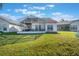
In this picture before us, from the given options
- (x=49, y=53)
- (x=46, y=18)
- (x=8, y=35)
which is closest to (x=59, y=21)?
(x=46, y=18)

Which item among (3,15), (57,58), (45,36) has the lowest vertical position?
(57,58)

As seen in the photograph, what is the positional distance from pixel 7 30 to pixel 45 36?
26.1 inches

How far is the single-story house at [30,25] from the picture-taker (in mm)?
5586

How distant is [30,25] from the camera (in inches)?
221

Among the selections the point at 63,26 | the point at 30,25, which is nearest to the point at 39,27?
the point at 30,25

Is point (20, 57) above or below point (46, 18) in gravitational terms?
below

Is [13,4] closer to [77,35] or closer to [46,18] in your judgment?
[46,18]

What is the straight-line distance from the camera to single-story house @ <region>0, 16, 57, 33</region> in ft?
18.3

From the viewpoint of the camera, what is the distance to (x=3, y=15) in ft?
18.3

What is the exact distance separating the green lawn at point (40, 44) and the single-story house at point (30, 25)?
4.1 inches

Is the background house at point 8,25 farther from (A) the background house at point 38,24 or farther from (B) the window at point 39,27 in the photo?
(B) the window at point 39,27

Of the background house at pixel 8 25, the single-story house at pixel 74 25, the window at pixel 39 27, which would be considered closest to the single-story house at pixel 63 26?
the single-story house at pixel 74 25

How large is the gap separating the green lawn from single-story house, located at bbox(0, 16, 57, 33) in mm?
105

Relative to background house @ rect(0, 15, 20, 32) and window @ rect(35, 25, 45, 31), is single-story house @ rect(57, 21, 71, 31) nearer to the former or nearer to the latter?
window @ rect(35, 25, 45, 31)
